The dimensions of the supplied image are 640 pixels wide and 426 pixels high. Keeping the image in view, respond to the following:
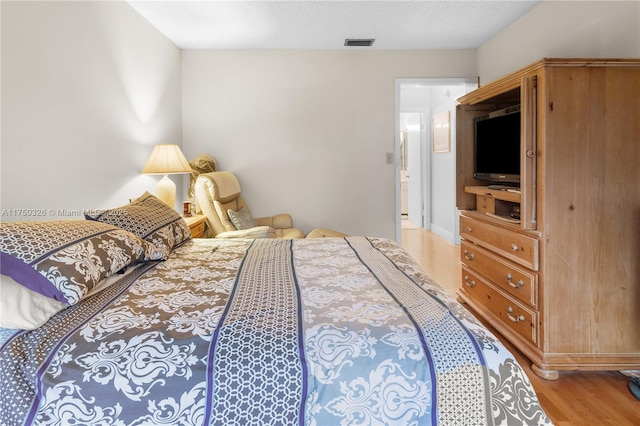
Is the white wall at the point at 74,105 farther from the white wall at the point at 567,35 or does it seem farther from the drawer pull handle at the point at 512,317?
the white wall at the point at 567,35

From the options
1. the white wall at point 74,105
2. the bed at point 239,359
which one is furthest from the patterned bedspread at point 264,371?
the white wall at point 74,105

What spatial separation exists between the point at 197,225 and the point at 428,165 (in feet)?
14.8

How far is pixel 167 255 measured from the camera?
217cm

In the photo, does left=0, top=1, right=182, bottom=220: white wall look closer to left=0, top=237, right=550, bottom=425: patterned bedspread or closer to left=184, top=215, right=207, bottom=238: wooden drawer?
left=184, top=215, right=207, bottom=238: wooden drawer

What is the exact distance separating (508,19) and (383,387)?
12.4ft

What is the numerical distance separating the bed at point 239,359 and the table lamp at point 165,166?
2008mm

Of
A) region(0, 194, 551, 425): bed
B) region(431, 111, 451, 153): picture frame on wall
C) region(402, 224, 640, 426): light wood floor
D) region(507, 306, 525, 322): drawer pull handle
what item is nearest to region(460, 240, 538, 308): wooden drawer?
region(507, 306, 525, 322): drawer pull handle

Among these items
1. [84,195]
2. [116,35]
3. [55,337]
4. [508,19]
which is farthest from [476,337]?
[508,19]

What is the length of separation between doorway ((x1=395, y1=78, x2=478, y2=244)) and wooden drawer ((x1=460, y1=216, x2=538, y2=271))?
2.77 metres

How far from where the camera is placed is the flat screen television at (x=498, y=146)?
2893mm

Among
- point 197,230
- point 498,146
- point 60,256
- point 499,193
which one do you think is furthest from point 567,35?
point 60,256

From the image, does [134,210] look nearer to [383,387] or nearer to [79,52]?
[79,52]

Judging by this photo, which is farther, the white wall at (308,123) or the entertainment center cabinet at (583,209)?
the white wall at (308,123)

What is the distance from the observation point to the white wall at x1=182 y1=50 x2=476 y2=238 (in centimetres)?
462
